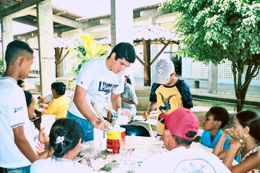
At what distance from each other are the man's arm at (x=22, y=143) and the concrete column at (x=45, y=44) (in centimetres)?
782

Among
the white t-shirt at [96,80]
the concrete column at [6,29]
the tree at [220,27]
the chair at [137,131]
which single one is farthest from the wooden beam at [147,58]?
the white t-shirt at [96,80]

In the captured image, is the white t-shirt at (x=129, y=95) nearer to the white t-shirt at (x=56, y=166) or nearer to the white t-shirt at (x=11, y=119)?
the white t-shirt at (x=11, y=119)

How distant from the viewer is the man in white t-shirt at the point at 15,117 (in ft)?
5.60

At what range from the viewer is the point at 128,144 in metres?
2.14

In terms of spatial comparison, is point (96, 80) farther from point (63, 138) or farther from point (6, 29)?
point (6, 29)

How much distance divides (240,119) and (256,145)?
0.85ft

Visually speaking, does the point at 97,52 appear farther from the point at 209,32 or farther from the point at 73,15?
the point at 73,15

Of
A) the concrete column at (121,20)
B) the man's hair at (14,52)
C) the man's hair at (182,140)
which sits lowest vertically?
the man's hair at (182,140)

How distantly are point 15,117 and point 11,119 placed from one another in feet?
0.11

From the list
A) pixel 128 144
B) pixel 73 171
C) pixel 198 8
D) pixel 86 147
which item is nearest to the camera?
pixel 73 171

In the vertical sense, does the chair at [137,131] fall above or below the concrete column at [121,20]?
below

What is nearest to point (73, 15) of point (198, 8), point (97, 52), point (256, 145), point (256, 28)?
point (97, 52)

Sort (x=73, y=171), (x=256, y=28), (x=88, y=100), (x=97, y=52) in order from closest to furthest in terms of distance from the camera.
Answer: (x=73, y=171), (x=88, y=100), (x=256, y=28), (x=97, y=52)

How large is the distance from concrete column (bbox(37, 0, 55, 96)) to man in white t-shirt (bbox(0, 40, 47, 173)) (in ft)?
25.1
